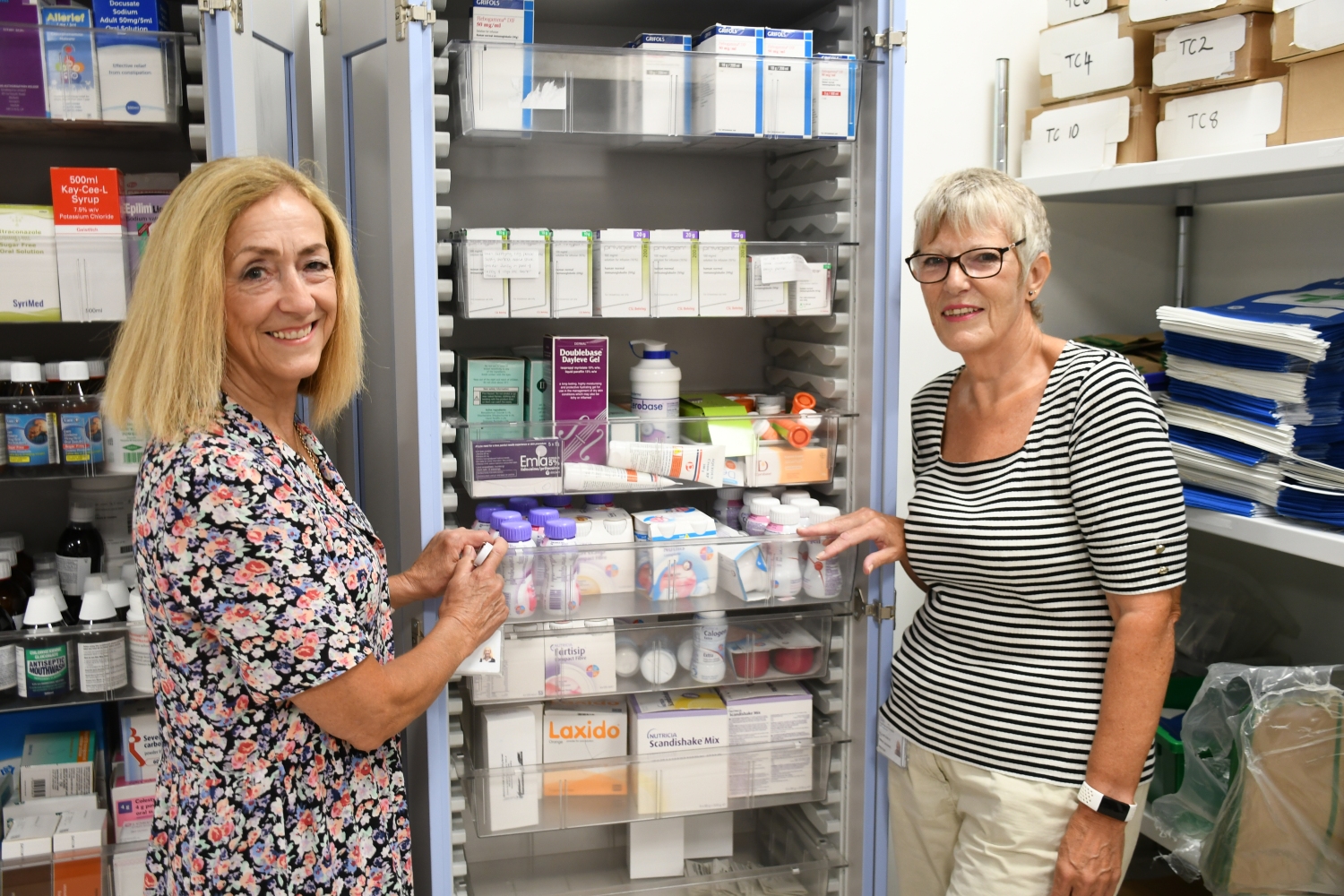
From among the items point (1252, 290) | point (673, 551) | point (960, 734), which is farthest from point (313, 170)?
point (1252, 290)

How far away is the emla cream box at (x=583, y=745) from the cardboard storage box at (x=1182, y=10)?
5.38 feet

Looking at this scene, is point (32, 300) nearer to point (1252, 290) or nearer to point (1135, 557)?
point (1135, 557)

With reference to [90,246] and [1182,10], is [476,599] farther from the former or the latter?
[1182,10]

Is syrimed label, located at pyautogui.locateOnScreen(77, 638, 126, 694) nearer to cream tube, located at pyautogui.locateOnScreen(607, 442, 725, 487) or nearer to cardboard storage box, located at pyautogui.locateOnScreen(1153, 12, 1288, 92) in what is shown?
cream tube, located at pyautogui.locateOnScreen(607, 442, 725, 487)

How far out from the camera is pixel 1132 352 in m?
2.20

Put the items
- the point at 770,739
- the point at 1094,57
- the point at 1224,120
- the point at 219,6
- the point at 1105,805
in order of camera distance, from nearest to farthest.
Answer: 1. the point at 1105,805
2. the point at 219,6
3. the point at 1224,120
4. the point at 770,739
5. the point at 1094,57

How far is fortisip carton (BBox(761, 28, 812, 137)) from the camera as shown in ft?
5.91

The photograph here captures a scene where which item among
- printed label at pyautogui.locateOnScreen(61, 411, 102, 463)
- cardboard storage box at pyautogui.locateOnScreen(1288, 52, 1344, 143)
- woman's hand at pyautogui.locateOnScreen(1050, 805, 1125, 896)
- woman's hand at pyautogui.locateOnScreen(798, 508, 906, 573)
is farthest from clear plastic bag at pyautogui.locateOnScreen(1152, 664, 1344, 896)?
printed label at pyautogui.locateOnScreen(61, 411, 102, 463)

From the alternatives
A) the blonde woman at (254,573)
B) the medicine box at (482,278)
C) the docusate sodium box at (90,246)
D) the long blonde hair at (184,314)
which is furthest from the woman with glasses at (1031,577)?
the docusate sodium box at (90,246)

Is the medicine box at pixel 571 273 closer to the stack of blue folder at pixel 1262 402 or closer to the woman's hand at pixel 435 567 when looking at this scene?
the woman's hand at pixel 435 567

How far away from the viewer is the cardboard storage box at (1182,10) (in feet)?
6.01

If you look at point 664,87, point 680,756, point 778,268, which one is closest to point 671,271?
point 778,268

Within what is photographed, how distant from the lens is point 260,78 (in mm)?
1848

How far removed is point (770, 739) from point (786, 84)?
1.20 meters
